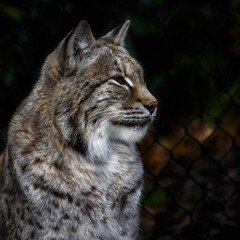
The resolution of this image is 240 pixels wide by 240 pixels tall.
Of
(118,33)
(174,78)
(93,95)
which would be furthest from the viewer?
(174,78)

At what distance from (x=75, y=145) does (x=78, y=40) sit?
41cm

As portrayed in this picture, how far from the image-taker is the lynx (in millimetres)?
2129

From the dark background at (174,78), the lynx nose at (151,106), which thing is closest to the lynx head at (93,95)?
the lynx nose at (151,106)

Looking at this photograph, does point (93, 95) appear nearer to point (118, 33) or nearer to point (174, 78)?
point (118, 33)

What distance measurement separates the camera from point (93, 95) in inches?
85.7

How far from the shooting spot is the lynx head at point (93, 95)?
2172mm

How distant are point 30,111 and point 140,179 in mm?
548

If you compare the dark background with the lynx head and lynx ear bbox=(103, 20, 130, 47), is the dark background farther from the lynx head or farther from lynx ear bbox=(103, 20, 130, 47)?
the lynx head

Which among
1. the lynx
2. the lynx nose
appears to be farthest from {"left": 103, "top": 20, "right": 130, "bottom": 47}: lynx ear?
the lynx nose

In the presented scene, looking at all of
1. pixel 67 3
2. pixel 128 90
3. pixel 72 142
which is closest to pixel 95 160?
pixel 72 142

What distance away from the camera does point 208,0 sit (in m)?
3.31

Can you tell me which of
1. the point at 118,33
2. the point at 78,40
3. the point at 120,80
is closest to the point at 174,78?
the point at 118,33

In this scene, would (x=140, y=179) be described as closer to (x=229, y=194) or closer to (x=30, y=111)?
(x=30, y=111)

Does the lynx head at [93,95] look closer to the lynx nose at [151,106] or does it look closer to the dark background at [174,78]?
the lynx nose at [151,106]
